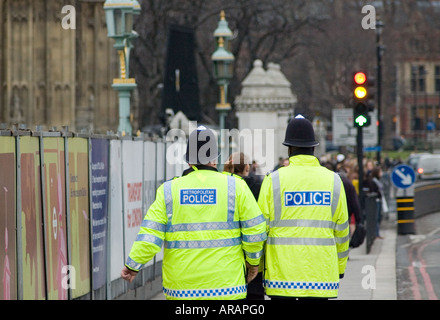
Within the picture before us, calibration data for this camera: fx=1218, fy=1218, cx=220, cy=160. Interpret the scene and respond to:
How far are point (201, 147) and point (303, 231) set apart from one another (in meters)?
0.88

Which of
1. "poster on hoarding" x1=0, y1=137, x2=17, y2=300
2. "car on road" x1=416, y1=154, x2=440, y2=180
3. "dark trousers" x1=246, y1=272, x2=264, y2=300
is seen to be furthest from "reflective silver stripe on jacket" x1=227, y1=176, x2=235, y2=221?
"car on road" x1=416, y1=154, x2=440, y2=180

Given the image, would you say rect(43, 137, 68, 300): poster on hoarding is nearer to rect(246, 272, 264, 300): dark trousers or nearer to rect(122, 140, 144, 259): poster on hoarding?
rect(246, 272, 264, 300): dark trousers

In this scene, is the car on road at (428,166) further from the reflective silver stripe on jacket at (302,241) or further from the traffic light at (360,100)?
the reflective silver stripe on jacket at (302,241)

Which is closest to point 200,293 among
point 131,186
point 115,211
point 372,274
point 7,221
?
point 7,221

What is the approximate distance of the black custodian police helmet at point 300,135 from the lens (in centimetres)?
827

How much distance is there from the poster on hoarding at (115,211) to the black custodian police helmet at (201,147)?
218 inches

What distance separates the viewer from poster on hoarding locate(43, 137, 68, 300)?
10594 mm

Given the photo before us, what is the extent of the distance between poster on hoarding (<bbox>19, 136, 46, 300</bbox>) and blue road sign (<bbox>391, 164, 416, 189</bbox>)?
18.5 meters

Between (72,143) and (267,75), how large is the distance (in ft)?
99.4

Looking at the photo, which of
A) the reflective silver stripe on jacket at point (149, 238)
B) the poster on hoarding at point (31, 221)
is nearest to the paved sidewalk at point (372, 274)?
the poster on hoarding at point (31, 221)

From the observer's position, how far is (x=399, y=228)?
2833cm

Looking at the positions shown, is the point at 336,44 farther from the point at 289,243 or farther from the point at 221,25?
the point at 289,243

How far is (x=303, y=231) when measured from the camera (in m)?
8.01
